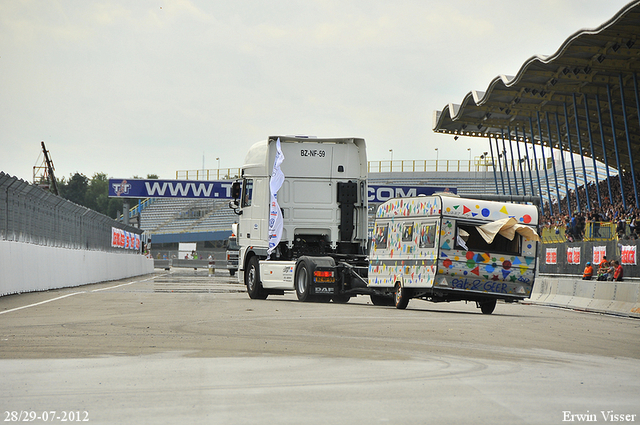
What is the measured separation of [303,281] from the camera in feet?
71.0

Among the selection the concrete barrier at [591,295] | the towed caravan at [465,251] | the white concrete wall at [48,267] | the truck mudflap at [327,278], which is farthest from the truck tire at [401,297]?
the white concrete wall at [48,267]

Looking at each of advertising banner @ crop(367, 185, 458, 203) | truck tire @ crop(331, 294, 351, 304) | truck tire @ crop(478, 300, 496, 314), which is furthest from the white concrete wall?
advertising banner @ crop(367, 185, 458, 203)

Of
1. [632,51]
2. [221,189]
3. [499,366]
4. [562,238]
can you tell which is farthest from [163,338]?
[221,189]

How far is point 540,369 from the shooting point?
28.2 feet

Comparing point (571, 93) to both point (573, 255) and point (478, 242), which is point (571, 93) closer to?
point (573, 255)

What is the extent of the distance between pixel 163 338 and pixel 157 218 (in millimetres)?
89116

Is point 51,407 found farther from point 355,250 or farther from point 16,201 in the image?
point 16,201

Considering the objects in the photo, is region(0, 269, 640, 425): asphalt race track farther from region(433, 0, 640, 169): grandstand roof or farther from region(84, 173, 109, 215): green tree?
region(84, 173, 109, 215): green tree

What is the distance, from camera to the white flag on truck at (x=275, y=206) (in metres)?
21.6

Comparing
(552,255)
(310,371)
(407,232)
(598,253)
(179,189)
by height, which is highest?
(179,189)

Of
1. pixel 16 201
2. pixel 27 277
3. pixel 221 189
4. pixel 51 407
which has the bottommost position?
pixel 51 407

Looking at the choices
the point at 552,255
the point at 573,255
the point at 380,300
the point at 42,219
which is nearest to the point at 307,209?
the point at 380,300

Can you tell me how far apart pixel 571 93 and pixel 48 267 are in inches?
1213

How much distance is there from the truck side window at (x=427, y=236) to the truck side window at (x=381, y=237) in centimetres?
160
